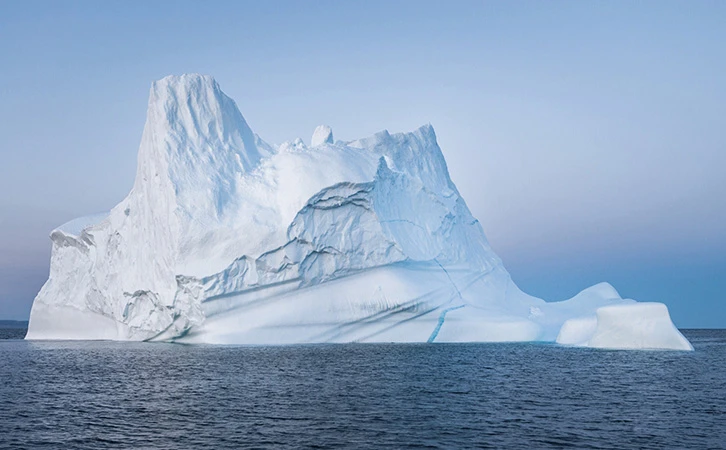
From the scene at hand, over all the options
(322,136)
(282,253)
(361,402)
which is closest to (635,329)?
(282,253)

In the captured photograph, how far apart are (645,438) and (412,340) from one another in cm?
1842

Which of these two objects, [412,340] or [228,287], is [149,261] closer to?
[228,287]

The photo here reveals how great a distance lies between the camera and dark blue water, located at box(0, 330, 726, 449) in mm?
10547

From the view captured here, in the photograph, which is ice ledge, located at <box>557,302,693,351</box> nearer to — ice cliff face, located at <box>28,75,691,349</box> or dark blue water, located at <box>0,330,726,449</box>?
ice cliff face, located at <box>28,75,691,349</box>

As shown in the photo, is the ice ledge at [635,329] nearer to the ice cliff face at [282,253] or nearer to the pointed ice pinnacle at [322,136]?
the ice cliff face at [282,253]

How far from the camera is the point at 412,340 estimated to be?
2864 centimetres

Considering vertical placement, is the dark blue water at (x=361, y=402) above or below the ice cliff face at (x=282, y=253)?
below

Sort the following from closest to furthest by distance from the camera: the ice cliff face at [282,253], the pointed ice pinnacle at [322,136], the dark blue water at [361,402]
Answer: the dark blue water at [361,402] → the ice cliff face at [282,253] → the pointed ice pinnacle at [322,136]

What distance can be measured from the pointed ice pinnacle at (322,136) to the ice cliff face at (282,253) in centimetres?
224

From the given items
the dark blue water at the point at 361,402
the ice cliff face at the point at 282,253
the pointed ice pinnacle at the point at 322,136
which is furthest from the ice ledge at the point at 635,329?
the pointed ice pinnacle at the point at 322,136

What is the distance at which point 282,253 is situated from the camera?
1051 inches

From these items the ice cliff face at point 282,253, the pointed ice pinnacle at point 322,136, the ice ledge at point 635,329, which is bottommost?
the ice ledge at point 635,329

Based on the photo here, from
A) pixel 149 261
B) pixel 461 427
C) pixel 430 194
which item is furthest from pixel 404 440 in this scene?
pixel 430 194

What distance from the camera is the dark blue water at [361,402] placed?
10.5m
